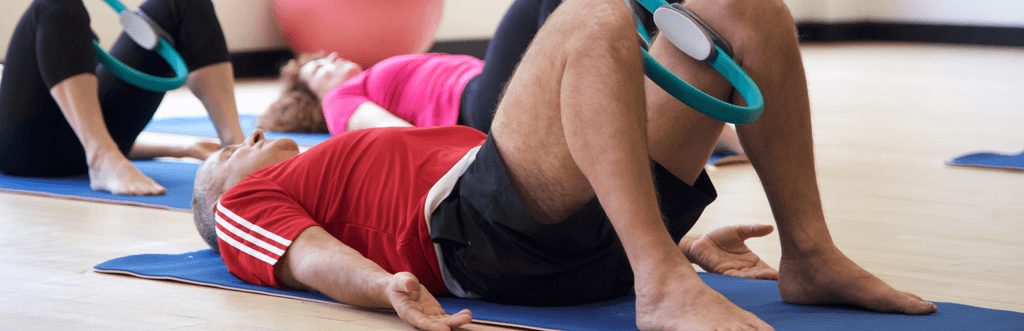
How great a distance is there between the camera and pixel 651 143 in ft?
4.40

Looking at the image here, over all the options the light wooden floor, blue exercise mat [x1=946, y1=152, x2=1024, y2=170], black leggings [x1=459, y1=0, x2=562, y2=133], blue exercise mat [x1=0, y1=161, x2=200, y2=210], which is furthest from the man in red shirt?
blue exercise mat [x1=946, y1=152, x2=1024, y2=170]

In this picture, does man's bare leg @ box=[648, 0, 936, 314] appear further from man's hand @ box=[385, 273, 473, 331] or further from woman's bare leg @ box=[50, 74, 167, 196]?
woman's bare leg @ box=[50, 74, 167, 196]

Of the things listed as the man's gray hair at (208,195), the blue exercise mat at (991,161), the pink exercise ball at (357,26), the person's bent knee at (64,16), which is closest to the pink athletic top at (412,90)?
the person's bent knee at (64,16)

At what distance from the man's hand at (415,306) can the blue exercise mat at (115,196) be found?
A: 1233 mm

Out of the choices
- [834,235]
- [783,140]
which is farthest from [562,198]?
[834,235]

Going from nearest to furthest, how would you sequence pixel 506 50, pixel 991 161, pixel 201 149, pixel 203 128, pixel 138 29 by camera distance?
pixel 506 50
pixel 138 29
pixel 201 149
pixel 991 161
pixel 203 128

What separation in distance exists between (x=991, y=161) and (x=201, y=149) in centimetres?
255

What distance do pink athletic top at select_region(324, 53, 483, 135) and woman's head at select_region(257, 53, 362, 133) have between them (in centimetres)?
41

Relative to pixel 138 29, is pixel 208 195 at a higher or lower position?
higher

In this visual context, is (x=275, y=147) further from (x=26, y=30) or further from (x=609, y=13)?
(x=26, y=30)

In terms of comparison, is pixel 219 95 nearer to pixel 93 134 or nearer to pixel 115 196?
pixel 93 134

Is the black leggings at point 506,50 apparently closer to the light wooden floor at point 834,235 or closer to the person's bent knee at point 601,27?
the light wooden floor at point 834,235

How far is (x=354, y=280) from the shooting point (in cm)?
138

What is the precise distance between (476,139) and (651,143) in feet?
1.23
